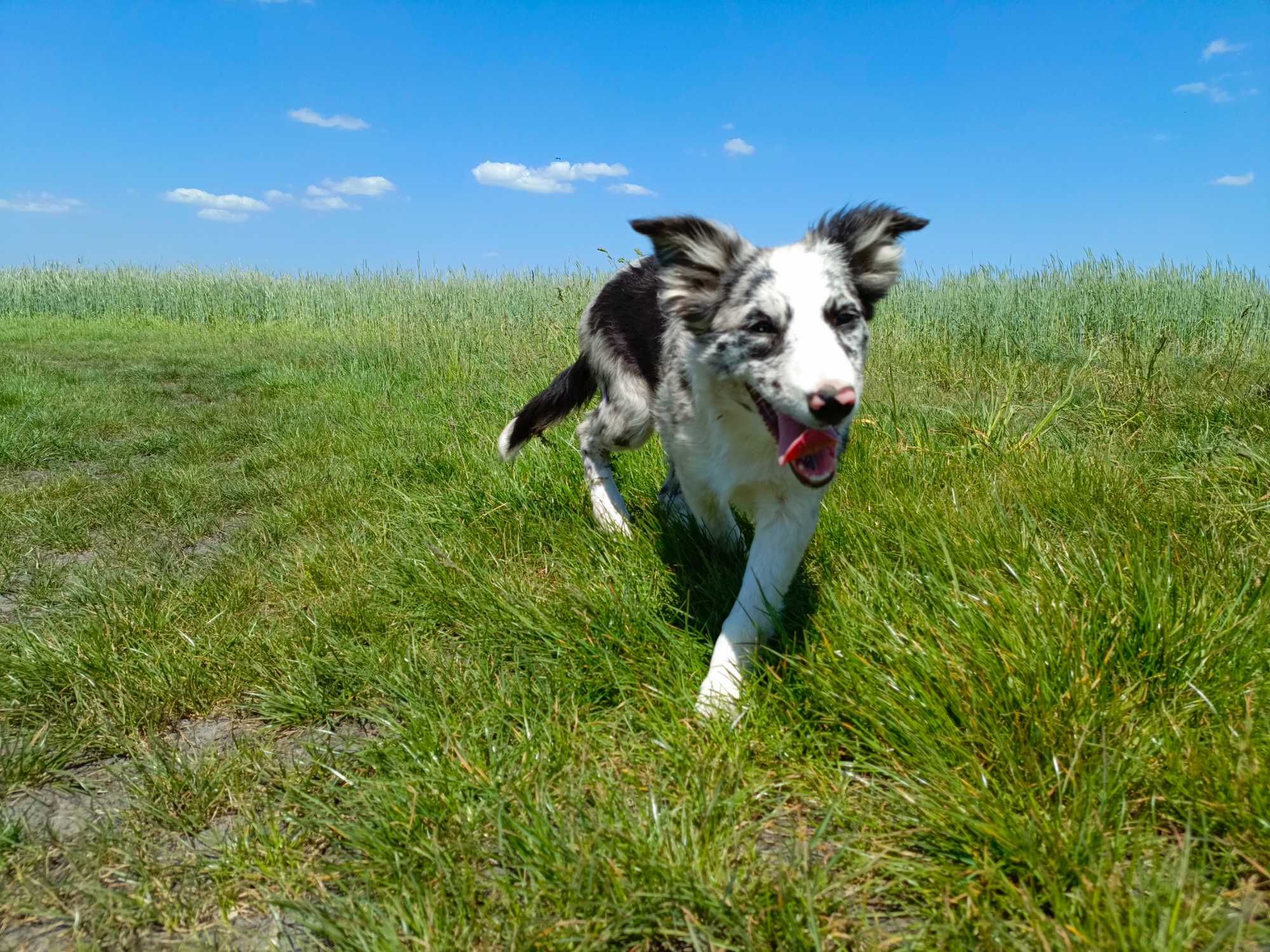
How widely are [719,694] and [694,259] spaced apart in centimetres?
143

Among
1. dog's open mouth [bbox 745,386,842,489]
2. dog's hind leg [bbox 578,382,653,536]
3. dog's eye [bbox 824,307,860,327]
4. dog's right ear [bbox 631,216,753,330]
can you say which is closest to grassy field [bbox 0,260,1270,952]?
dog's hind leg [bbox 578,382,653,536]

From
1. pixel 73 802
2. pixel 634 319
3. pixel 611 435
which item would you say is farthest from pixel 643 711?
pixel 634 319

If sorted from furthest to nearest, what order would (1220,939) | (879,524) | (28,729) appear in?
1. (879,524)
2. (28,729)
3. (1220,939)

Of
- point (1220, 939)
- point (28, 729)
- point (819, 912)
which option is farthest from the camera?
point (28, 729)

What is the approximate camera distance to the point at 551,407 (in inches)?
174

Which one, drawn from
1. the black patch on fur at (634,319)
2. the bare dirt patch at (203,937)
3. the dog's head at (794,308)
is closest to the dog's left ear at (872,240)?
the dog's head at (794,308)

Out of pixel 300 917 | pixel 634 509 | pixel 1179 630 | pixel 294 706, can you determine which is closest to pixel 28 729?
pixel 294 706

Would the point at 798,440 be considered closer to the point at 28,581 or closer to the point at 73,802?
the point at 73,802

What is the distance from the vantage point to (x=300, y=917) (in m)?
1.54

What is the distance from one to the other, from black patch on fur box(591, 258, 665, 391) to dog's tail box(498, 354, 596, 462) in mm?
290

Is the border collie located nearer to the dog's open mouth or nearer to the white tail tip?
the dog's open mouth

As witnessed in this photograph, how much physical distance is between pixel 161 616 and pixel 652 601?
1701 millimetres

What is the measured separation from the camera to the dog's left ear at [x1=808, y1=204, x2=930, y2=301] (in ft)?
8.93

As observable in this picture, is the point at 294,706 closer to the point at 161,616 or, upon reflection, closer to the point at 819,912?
the point at 161,616
